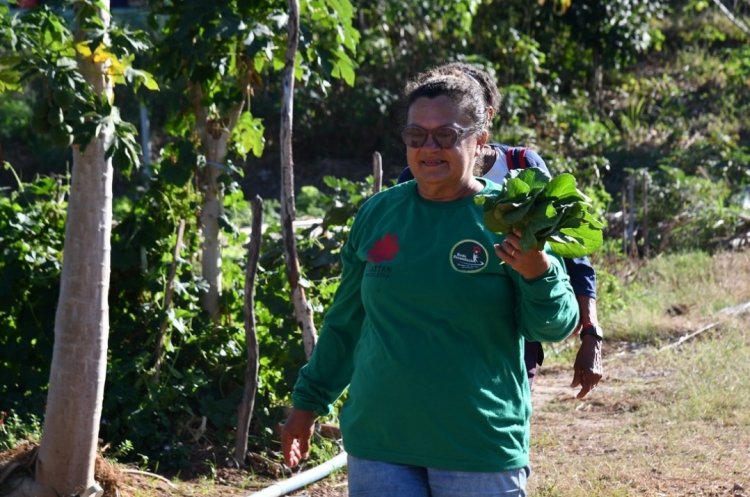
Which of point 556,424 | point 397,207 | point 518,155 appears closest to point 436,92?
point 397,207

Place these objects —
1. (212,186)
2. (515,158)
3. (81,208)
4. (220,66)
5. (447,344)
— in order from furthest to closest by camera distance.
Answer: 1. (212,186)
2. (220,66)
3. (81,208)
4. (515,158)
5. (447,344)

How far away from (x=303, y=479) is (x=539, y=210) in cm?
315

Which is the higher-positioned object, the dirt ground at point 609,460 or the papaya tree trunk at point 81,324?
the papaya tree trunk at point 81,324

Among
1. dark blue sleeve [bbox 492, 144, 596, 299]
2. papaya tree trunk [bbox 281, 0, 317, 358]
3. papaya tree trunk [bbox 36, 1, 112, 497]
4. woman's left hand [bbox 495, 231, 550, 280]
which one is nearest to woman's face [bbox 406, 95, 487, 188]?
woman's left hand [bbox 495, 231, 550, 280]

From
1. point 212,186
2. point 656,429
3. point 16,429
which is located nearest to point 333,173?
point 212,186

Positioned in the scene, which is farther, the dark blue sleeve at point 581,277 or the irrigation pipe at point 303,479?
the irrigation pipe at point 303,479

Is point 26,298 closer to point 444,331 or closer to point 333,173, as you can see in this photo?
point 444,331

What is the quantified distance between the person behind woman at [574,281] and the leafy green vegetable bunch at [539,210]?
553mm

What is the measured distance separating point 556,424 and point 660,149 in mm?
9699

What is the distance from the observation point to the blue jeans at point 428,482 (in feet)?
9.59

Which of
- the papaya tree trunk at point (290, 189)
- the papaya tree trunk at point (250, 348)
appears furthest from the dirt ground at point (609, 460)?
the papaya tree trunk at point (290, 189)

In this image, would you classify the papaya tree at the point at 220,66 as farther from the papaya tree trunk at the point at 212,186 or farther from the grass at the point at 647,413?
the grass at the point at 647,413

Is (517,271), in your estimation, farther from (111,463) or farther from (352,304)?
(111,463)

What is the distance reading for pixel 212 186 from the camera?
20.6 feet
